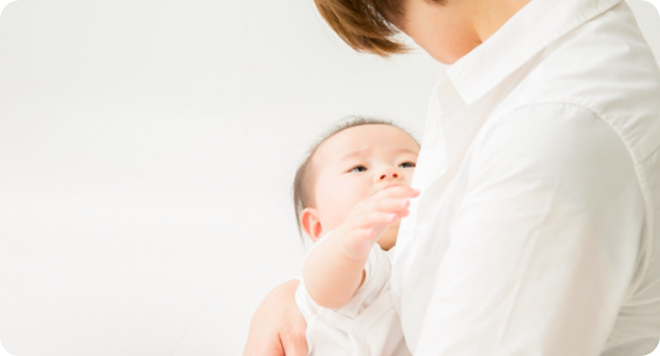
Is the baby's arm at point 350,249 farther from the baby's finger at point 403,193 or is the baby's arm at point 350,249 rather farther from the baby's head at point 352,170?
the baby's head at point 352,170

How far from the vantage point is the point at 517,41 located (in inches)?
35.5

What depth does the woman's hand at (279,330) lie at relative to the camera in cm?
130

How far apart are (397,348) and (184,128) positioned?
1.71m

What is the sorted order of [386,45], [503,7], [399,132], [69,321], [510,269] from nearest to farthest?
[510,269], [503,7], [386,45], [399,132], [69,321]

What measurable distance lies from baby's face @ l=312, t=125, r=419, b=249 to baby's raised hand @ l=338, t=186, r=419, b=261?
37 cm

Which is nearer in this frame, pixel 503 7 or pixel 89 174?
pixel 503 7

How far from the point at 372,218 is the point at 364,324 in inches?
12.8

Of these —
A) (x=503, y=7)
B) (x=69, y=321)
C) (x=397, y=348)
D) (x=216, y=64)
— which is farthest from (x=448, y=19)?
(x=216, y=64)

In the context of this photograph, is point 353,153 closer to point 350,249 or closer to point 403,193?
point 350,249

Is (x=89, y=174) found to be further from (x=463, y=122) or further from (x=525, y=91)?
(x=525, y=91)

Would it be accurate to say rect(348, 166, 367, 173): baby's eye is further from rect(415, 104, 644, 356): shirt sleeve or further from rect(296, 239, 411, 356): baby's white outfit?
rect(415, 104, 644, 356): shirt sleeve

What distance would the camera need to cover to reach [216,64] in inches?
113

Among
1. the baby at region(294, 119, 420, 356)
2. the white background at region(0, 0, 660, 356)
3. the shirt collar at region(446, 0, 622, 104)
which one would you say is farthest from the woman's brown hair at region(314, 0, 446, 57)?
the white background at region(0, 0, 660, 356)

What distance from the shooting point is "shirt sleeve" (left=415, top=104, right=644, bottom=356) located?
0.72m
